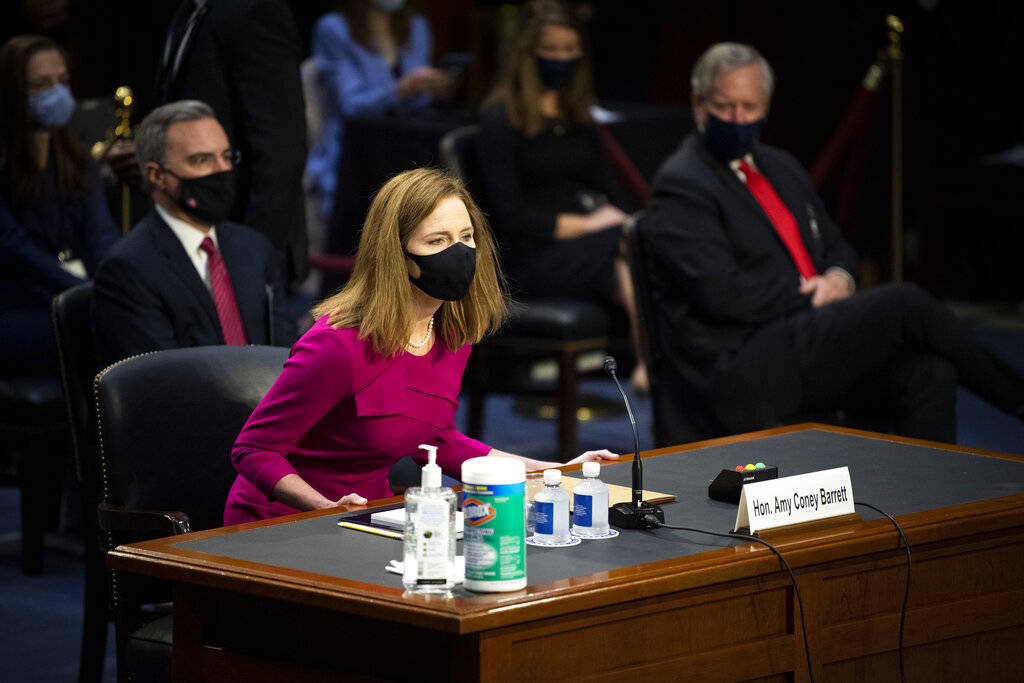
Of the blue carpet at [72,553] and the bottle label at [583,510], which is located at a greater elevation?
the bottle label at [583,510]

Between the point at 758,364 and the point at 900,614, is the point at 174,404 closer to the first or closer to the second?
the point at 900,614

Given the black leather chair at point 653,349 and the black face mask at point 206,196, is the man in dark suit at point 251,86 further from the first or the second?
the black leather chair at point 653,349

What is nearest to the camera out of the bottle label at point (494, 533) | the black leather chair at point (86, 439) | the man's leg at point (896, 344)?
the bottle label at point (494, 533)

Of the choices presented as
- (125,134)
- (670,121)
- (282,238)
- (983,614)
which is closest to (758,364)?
(282,238)

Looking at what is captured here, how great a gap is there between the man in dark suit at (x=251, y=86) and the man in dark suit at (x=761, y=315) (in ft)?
3.34

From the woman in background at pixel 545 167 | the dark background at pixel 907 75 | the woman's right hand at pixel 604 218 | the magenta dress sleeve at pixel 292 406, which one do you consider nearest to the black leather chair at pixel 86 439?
the magenta dress sleeve at pixel 292 406

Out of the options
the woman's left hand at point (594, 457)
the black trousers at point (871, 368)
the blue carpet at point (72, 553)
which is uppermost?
the woman's left hand at point (594, 457)

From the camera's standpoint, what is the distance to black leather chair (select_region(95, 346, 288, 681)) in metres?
2.88

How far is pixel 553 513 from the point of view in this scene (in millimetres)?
2285

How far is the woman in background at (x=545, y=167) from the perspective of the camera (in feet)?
17.9

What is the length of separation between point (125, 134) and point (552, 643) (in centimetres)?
325

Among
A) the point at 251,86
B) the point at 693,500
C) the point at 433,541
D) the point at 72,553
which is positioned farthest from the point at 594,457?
the point at 72,553

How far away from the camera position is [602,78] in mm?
9148

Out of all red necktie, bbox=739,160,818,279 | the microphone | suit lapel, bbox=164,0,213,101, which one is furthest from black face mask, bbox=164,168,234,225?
the microphone
